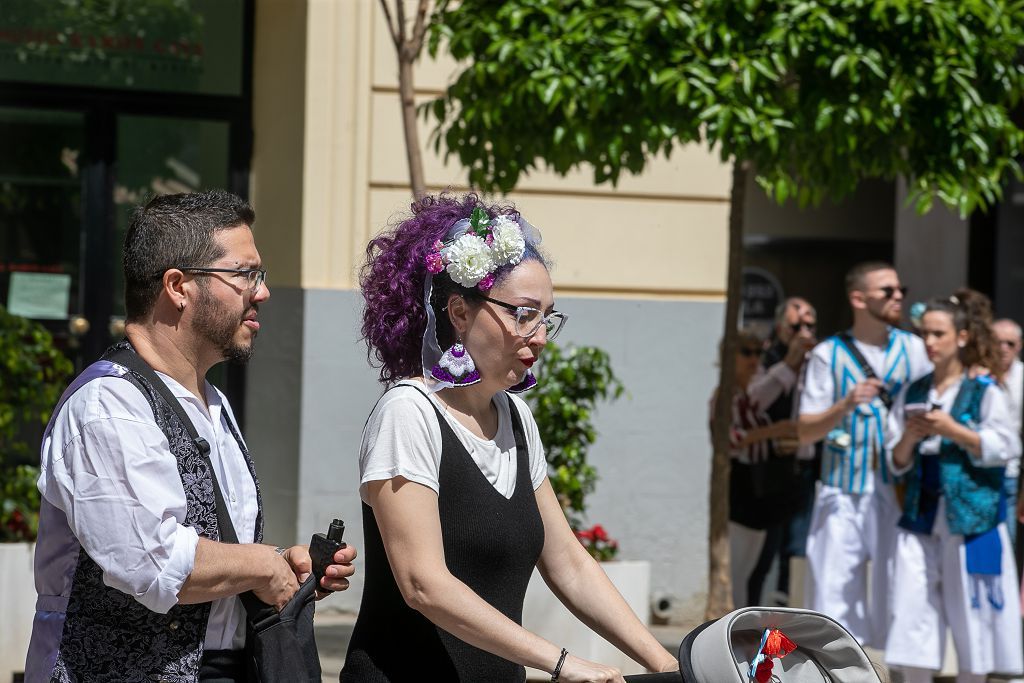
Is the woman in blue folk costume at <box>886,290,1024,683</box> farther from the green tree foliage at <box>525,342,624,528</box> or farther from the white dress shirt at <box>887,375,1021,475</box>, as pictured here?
the green tree foliage at <box>525,342,624,528</box>

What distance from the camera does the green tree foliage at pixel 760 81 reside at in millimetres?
5406

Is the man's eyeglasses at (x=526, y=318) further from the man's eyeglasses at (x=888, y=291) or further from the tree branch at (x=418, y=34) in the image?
the man's eyeglasses at (x=888, y=291)

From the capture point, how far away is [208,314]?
2.85 metres

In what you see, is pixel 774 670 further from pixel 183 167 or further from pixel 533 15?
pixel 183 167

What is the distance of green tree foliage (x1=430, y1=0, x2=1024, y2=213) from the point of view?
541 centimetres

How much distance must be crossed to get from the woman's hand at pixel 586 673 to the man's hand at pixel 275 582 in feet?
1.87

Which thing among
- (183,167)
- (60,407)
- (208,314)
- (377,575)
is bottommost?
(377,575)

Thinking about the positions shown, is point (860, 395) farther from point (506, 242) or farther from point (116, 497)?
point (116, 497)

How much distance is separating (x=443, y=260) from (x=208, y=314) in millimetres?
493

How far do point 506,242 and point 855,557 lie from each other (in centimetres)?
422

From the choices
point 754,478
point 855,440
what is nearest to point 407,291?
point 855,440

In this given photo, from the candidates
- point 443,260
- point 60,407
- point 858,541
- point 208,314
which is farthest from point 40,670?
point 858,541

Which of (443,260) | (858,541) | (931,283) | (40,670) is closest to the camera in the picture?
(40,670)

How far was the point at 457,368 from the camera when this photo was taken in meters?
2.87
